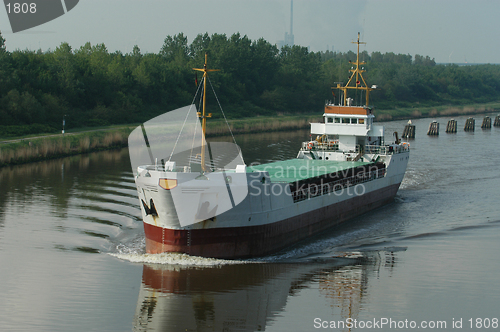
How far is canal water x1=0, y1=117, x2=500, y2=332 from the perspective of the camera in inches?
517

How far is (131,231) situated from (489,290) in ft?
39.8

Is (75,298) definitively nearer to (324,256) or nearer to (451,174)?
(324,256)

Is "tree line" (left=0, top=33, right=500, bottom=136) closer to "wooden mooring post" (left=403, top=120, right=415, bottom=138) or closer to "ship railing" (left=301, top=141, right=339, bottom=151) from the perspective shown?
"ship railing" (left=301, top=141, right=339, bottom=151)

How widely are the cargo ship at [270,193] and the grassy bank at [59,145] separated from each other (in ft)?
57.6

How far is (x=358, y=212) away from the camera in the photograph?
24.5 metres

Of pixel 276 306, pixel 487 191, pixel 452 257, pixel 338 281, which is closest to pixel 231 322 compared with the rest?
pixel 276 306

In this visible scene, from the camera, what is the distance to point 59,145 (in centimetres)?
3784

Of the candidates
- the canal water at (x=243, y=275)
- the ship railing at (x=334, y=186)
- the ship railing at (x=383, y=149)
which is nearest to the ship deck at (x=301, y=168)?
the ship railing at (x=334, y=186)

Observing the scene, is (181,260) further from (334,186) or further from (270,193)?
(334,186)

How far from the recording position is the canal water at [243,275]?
13133 mm

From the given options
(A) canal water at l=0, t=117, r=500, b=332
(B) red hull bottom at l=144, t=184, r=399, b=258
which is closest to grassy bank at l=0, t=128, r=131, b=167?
(A) canal water at l=0, t=117, r=500, b=332

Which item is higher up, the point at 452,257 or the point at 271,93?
the point at 271,93

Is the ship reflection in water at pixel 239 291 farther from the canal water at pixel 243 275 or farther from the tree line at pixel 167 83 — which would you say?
the tree line at pixel 167 83

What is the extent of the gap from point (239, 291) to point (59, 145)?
27027 millimetres
